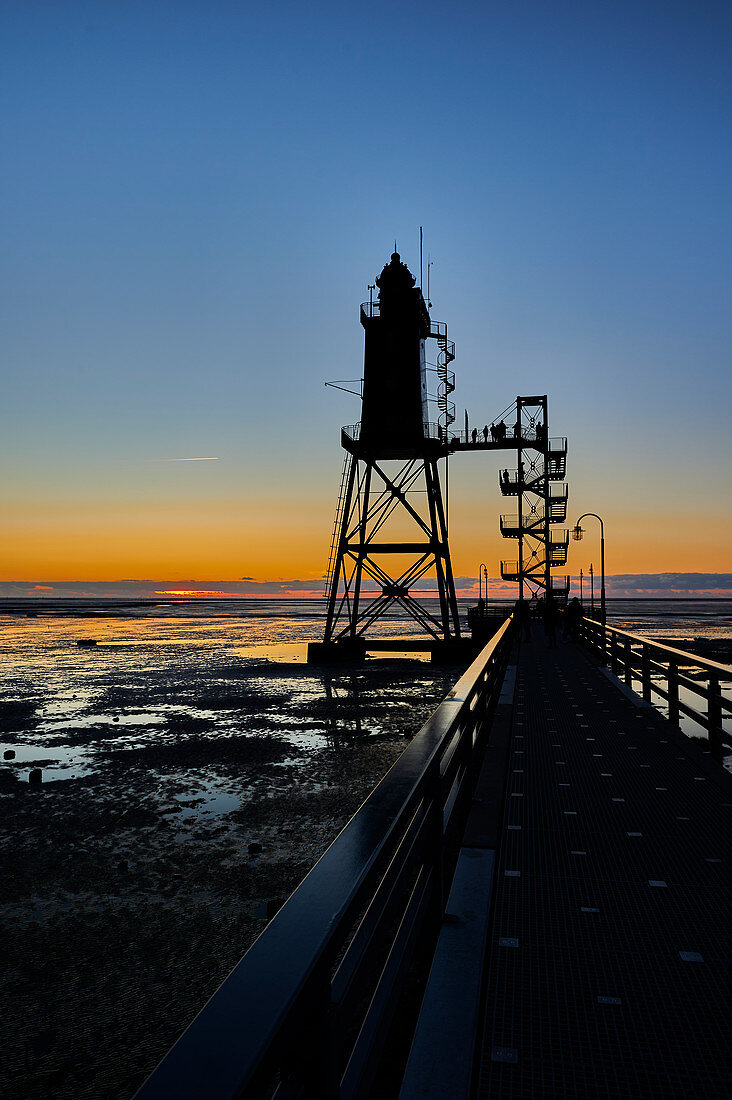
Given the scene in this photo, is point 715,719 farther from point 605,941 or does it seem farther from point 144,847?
point 144,847

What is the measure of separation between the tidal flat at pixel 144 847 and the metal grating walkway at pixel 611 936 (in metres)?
2.61

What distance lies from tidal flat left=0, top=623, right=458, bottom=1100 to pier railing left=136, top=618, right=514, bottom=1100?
2.91m

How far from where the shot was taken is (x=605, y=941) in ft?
12.6

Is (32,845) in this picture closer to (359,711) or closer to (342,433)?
(359,711)

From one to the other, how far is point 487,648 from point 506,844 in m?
3.24

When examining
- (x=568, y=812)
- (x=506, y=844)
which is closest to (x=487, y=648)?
(x=568, y=812)

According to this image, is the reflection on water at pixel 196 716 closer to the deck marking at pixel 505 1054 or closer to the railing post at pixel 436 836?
the railing post at pixel 436 836

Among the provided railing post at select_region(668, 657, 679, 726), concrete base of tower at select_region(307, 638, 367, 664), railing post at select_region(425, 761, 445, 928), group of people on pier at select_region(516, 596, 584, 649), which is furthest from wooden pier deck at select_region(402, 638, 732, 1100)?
concrete base of tower at select_region(307, 638, 367, 664)

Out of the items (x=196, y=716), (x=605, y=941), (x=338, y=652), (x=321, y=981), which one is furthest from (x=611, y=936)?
(x=338, y=652)

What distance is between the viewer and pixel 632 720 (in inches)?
405

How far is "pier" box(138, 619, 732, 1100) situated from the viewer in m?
1.52

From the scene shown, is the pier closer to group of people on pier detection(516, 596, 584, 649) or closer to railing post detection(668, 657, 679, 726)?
railing post detection(668, 657, 679, 726)

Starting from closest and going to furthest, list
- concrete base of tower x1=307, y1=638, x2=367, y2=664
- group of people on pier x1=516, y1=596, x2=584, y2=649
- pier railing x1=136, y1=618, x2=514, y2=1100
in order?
pier railing x1=136, y1=618, x2=514, y2=1100 < group of people on pier x1=516, y1=596, x2=584, y2=649 < concrete base of tower x1=307, y1=638, x2=367, y2=664

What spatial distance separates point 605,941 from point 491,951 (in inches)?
26.1
